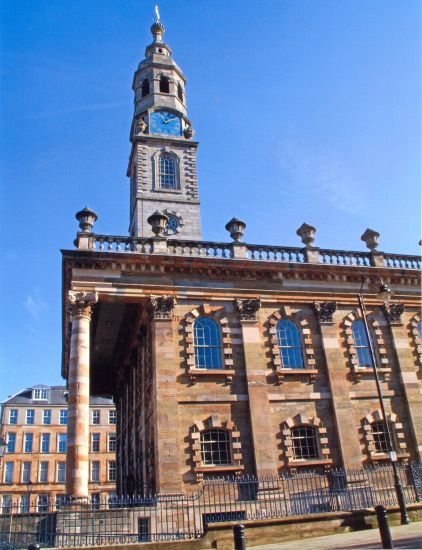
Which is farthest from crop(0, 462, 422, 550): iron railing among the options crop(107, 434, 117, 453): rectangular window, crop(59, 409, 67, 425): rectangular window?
crop(59, 409, 67, 425): rectangular window

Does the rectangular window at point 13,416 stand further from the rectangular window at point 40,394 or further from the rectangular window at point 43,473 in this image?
the rectangular window at point 43,473

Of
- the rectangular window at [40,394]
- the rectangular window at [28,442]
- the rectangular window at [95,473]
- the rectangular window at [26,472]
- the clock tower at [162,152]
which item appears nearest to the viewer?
the clock tower at [162,152]

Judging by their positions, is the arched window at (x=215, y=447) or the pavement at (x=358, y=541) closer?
the pavement at (x=358, y=541)

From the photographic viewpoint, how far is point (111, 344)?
101 ft

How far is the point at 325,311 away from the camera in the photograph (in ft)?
81.3

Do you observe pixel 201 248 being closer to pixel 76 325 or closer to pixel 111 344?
pixel 76 325

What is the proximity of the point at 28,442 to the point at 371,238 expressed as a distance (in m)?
59.0

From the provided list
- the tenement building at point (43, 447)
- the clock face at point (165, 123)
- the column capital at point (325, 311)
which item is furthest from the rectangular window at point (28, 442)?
the column capital at point (325, 311)

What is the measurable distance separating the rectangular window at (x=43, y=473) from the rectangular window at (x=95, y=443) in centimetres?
635

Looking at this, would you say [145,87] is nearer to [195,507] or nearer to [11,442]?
[195,507]

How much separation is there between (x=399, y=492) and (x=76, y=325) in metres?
13.5

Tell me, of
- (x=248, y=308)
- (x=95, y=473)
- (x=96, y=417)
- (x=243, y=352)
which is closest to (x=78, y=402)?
(x=243, y=352)

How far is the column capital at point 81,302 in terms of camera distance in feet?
69.7

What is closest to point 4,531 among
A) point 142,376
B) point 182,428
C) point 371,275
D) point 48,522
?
point 48,522
